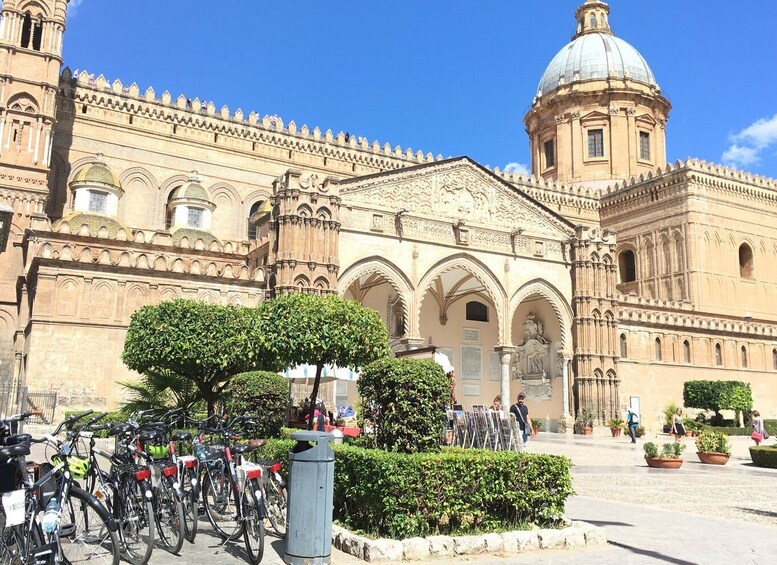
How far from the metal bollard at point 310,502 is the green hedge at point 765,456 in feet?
46.0

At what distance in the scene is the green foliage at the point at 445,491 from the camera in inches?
270

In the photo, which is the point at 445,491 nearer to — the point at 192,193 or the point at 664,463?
the point at 664,463

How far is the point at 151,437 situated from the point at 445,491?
3.01 m

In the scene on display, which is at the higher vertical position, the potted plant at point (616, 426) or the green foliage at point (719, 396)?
the green foliage at point (719, 396)

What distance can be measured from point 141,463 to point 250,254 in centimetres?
2172

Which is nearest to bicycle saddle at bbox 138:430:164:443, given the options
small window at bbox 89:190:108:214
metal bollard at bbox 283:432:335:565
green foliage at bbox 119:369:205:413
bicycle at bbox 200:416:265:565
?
bicycle at bbox 200:416:265:565

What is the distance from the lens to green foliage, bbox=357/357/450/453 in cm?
769

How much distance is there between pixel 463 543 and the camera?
22.2 feet

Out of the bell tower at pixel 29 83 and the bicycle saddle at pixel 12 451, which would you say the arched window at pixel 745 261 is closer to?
the bell tower at pixel 29 83

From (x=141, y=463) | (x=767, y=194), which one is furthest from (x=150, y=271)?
(x=767, y=194)

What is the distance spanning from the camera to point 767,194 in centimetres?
4138

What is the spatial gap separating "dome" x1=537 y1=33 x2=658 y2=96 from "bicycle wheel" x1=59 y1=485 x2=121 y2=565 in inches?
1834

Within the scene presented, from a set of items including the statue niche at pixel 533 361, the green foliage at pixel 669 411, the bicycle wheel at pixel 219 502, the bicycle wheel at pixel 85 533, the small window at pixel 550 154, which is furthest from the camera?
the small window at pixel 550 154

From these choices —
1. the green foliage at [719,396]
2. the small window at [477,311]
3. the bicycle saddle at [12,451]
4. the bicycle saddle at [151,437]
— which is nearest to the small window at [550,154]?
the small window at [477,311]
